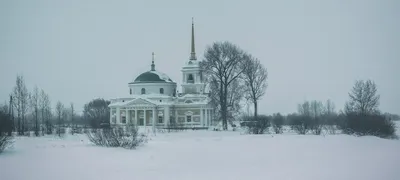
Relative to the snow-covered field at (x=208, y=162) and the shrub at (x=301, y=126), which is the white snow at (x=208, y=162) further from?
the shrub at (x=301, y=126)

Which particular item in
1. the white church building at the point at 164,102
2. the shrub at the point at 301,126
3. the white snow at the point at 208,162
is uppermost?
the white church building at the point at 164,102

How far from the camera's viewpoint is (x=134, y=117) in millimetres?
57969

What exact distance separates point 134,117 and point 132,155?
40.4 metres

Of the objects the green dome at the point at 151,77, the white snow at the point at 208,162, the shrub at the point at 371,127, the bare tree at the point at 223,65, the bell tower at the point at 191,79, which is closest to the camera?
the white snow at the point at 208,162

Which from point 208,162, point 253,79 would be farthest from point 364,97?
point 208,162

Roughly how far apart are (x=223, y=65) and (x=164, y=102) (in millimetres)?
Result: 16300

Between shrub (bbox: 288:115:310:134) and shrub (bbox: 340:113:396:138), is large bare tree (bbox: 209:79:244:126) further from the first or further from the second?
shrub (bbox: 340:113:396:138)

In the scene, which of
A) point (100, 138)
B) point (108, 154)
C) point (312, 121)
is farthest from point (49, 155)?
point (312, 121)

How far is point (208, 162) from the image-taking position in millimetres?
16906

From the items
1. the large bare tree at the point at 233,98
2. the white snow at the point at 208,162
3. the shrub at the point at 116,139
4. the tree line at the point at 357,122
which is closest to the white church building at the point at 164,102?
the large bare tree at the point at 233,98

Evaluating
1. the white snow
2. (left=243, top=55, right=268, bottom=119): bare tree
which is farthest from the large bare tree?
the white snow

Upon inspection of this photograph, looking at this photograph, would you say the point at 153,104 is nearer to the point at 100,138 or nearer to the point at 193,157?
the point at 100,138

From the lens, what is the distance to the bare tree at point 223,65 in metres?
42.5

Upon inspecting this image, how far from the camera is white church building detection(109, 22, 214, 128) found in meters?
55.7
